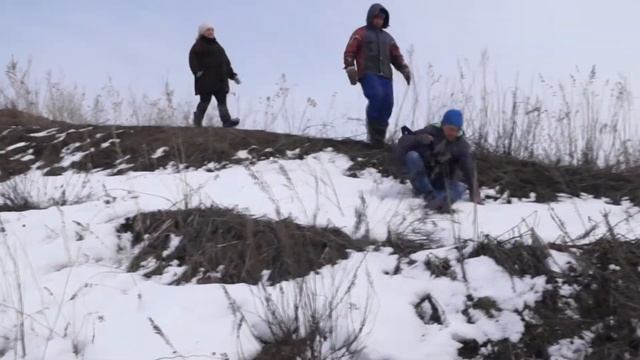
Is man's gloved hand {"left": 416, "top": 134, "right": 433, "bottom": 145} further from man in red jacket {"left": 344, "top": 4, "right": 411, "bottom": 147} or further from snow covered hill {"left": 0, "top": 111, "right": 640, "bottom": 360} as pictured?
man in red jacket {"left": 344, "top": 4, "right": 411, "bottom": 147}

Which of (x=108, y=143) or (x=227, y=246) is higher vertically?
(x=108, y=143)

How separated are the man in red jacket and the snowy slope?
4.55ft

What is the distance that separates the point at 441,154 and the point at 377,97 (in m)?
1.23

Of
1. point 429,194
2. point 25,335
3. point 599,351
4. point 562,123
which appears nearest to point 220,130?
point 429,194

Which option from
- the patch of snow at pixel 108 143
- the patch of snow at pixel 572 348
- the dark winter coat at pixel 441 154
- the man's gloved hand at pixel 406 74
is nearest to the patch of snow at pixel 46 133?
the patch of snow at pixel 108 143

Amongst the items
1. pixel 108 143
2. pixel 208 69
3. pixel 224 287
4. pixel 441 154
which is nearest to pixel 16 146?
pixel 108 143

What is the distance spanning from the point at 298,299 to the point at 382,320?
0.56m

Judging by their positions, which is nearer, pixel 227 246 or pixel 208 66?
pixel 227 246

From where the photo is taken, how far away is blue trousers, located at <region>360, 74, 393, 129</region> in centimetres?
696

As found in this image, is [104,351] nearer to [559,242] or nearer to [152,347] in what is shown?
[152,347]

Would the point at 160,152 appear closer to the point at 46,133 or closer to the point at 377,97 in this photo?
the point at 46,133

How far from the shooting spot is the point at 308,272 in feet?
14.4

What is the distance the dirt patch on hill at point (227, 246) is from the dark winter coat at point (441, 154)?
1477 millimetres

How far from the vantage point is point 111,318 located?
398 centimetres
